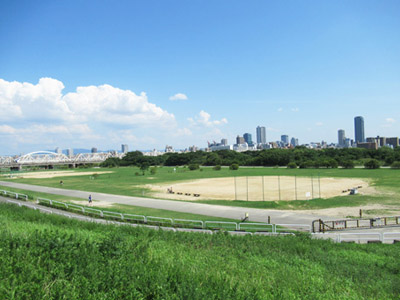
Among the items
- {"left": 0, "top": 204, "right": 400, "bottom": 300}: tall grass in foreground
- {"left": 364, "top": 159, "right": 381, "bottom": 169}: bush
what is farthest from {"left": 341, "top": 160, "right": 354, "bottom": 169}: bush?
{"left": 0, "top": 204, "right": 400, "bottom": 300}: tall grass in foreground

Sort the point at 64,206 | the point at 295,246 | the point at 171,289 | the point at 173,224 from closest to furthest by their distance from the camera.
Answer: the point at 171,289
the point at 295,246
the point at 173,224
the point at 64,206

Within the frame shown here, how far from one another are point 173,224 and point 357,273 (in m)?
14.9

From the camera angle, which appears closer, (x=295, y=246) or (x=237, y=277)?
(x=237, y=277)

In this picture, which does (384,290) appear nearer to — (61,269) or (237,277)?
(237,277)

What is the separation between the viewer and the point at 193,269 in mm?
8461

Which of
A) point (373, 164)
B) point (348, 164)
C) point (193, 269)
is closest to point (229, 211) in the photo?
point (193, 269)

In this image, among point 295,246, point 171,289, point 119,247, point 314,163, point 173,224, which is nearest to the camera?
point 171,289

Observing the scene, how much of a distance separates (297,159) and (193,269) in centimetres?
12109

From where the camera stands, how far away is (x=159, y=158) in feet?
577

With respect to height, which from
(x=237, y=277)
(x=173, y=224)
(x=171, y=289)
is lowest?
(x=173, y=224)

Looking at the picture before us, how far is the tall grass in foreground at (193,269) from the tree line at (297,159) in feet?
284

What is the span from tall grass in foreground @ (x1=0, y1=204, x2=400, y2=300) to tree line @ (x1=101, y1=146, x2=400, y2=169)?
284 ft

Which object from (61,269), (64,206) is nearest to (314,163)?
(64,206)

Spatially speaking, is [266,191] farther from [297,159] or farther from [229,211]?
[297,159]
